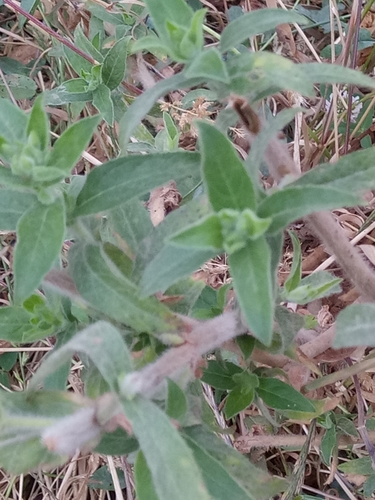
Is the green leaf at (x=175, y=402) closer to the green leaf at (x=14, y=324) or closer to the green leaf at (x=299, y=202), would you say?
the green leaf at (x=299, y=202)

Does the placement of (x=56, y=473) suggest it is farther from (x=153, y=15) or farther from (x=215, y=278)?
(x=153, y=15)

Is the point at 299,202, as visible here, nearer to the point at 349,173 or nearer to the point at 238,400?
the point at 349,173

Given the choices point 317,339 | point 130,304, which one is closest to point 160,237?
point 130,304

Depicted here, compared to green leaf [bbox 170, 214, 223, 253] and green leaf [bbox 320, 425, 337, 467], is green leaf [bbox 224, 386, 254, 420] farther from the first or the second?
green leaf [bbox 170, 214, 223, 253]

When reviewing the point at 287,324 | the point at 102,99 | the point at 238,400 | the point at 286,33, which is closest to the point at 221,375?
the point at 238,400

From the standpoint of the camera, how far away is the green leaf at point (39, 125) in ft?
2.10

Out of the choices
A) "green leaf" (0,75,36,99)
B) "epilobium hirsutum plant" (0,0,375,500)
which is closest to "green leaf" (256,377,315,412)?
"epilobium hirsutum plant" (0,0,375,500)

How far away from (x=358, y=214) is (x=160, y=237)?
89 cm

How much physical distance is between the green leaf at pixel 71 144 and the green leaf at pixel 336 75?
238mm

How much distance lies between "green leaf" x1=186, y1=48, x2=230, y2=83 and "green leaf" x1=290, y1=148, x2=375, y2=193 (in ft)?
0.51

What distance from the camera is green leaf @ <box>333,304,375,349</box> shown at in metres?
0.61

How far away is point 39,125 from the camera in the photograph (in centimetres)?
65

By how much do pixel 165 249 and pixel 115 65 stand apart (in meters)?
0.72

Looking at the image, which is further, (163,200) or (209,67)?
(163,200)
